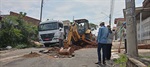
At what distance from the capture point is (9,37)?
30312 millimetres

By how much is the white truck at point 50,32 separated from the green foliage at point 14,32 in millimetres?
3461

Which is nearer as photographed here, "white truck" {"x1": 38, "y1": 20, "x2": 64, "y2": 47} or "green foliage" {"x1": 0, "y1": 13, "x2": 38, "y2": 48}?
"white truck" {"x1": 38, "y1": 20, "x2": 64, "y2": 47}

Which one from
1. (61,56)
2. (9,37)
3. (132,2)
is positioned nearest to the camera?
(132,2)

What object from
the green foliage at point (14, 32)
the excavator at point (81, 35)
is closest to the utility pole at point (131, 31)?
the excavator at point (81, 35)

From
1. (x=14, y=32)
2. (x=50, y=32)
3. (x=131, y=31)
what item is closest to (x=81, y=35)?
(x=50, y=32)

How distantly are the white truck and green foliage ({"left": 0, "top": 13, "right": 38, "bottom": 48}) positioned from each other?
136 inches

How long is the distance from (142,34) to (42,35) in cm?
970

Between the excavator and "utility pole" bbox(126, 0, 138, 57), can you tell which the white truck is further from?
"utility pole" bbox(126, 0, 138, 57)

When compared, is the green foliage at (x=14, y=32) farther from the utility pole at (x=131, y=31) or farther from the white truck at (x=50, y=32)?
the utility pole at (x=131, y=31)

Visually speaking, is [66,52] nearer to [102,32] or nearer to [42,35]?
[102,32]

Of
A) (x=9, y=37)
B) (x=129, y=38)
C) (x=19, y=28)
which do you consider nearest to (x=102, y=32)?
(x=129, y=38)

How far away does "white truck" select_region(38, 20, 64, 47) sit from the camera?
2722 centimetres

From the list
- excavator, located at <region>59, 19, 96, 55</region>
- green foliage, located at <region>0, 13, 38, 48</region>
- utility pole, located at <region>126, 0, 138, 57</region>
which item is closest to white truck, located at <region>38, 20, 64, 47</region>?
excavator, located at <region>59, 19, 96, 55</region>

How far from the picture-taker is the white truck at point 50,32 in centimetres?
2722
